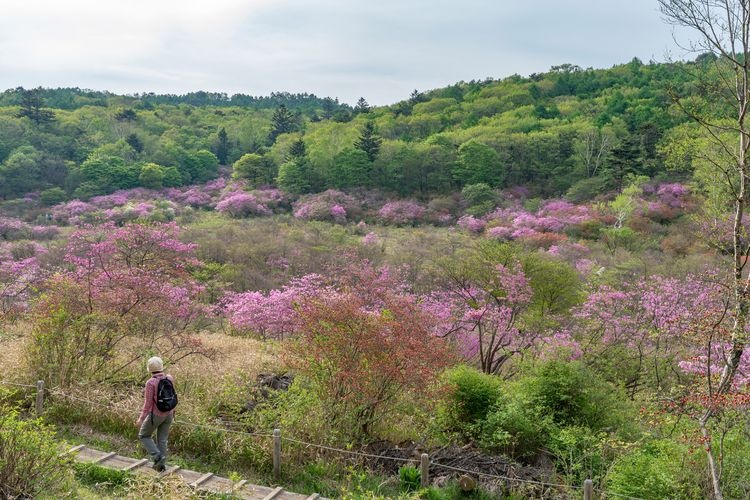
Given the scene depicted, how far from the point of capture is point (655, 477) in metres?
5.35

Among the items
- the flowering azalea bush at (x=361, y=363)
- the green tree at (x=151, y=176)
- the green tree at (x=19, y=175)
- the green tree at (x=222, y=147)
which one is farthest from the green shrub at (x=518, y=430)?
the green tree at (x=222, y=147)

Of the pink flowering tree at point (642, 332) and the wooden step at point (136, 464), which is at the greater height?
the pink flowering tree at point (642, 332)

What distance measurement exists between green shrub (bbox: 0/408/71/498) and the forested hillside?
3434 centimetres

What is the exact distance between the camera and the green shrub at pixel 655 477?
208 inches

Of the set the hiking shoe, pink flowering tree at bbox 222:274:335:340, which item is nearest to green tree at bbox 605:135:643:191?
pink flowering tree at bbox 222:274:335:340

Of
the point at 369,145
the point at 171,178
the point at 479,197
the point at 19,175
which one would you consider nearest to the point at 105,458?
the point at 479,197

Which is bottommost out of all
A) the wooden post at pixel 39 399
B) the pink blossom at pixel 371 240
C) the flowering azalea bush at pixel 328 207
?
the wooden post at pixel 39 399

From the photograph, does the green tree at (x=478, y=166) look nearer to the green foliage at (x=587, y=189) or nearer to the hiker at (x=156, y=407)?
the green foliage at (x=587, y=189)

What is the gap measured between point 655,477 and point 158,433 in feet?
18.5

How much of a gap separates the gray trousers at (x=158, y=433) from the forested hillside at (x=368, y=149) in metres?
33.0

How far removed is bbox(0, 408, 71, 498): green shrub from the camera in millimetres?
4465

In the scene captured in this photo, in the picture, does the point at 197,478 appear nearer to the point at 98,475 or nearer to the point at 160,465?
the point at 160,465

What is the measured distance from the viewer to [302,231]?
29.0 metres

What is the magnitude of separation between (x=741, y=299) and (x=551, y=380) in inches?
121
